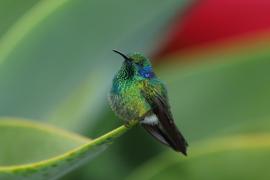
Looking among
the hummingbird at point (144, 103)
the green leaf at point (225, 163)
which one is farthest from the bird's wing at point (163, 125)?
the green leaf at point (225, 163)

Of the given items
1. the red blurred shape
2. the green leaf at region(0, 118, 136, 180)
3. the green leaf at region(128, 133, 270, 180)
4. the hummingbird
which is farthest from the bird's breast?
the red blurred shape

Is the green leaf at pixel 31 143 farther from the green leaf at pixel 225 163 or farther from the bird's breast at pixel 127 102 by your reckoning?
the green leaf at pixel 225 163

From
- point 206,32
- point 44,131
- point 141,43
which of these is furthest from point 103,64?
point 206,32

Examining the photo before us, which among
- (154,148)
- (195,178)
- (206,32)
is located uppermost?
(206,32)

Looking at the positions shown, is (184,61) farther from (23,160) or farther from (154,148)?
(23,160)

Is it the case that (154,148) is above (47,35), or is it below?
below

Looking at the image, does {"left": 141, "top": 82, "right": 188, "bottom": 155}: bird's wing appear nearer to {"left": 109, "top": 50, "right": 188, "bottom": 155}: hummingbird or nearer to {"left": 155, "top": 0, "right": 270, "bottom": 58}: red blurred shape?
{"left": 109, "top": 50, "right": 188, "bottom": 155}: hummingbird
